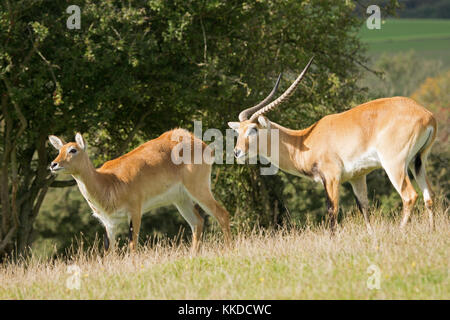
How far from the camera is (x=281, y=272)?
7695 mm

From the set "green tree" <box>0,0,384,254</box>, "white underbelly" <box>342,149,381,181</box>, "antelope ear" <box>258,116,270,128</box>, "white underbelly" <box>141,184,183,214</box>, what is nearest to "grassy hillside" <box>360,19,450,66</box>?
"green tree" <box>0,0,384,254</box>

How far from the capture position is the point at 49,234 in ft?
84.7

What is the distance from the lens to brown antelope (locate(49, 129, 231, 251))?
34.1 feet

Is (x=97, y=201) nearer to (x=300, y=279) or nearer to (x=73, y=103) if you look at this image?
(x=300, y=279)

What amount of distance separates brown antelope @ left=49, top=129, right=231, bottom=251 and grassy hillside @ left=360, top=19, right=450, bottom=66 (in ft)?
236

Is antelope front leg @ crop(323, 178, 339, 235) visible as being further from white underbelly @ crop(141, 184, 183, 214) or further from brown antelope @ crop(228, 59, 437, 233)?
white underbelly @ crop(141, 184, 183, 214)

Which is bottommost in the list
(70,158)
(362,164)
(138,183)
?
(138,183)

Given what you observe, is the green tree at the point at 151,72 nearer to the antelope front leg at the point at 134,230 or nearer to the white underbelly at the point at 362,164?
the antelope front leg at the point at 134,230

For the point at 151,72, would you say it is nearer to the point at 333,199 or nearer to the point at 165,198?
the point at 165,198

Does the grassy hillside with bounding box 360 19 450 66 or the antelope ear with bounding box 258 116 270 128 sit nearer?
the antelope ear with bounding box 258 116 270 128

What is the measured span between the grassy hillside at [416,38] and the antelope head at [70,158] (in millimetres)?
73054

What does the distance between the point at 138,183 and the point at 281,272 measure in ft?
12.2

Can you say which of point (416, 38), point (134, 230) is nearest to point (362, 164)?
point (134, 230)

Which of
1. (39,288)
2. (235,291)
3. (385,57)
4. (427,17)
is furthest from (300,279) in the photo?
(427,17)
